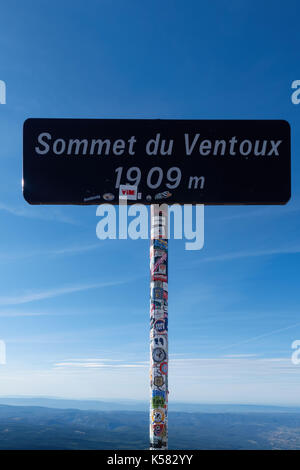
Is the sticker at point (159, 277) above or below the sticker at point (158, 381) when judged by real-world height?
above

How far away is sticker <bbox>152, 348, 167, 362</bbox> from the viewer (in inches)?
205

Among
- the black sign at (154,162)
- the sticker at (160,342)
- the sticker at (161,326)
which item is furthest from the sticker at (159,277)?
the black sign at (154,162)

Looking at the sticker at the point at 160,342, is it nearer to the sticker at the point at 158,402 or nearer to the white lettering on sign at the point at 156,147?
the sticker at the point at 158,402

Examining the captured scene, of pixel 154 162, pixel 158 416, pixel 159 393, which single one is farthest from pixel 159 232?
pixel 158 416

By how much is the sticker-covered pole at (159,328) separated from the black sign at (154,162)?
0.47 m

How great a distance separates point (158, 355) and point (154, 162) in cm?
275

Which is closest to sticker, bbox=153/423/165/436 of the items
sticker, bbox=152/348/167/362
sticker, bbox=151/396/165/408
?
sticker, bbox=151/396/165/408

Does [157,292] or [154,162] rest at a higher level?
[154,162]

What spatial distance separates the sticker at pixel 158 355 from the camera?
17.0 ft

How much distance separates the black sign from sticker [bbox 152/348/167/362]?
210 centimetres

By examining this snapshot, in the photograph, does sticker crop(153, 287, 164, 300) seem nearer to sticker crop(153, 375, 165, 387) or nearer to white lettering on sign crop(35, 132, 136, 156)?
sticker crop(153, 375, 165, 387)

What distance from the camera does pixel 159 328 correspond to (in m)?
5.26

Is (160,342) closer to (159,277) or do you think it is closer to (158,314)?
(158,314)
